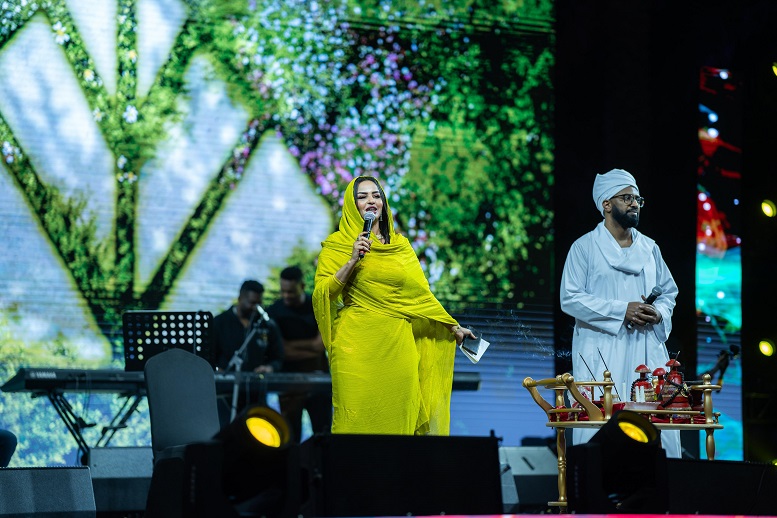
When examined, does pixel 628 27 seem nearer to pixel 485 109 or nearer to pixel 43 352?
pixel 485 109

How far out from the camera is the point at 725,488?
4.44 meters

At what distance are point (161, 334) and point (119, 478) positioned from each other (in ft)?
3.62

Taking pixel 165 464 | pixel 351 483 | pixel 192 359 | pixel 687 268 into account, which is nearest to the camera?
pixel 351 483

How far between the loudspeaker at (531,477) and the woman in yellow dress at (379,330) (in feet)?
6.54

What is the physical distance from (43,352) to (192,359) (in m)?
3.71

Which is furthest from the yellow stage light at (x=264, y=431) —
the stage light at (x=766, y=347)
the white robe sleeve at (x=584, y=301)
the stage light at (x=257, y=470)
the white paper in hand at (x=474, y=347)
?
the stage light at (x=766, y=347)

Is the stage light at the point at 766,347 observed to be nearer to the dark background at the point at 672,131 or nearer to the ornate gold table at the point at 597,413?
the dark background at the point at 672,131

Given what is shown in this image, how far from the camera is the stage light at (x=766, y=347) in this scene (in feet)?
23.2

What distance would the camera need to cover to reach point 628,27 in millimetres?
8102

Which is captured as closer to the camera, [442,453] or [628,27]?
[442,453]

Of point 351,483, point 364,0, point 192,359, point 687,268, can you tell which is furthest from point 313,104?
→ point 351,483

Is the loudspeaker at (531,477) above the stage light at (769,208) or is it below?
below

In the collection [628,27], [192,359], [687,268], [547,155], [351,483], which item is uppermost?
[628,27]

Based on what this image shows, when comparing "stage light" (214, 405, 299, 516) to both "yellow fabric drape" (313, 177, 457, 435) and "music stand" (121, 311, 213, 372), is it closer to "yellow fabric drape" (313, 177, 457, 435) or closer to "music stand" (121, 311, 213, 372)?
"yellow fabric drape" (313, 177, 457, 435)
